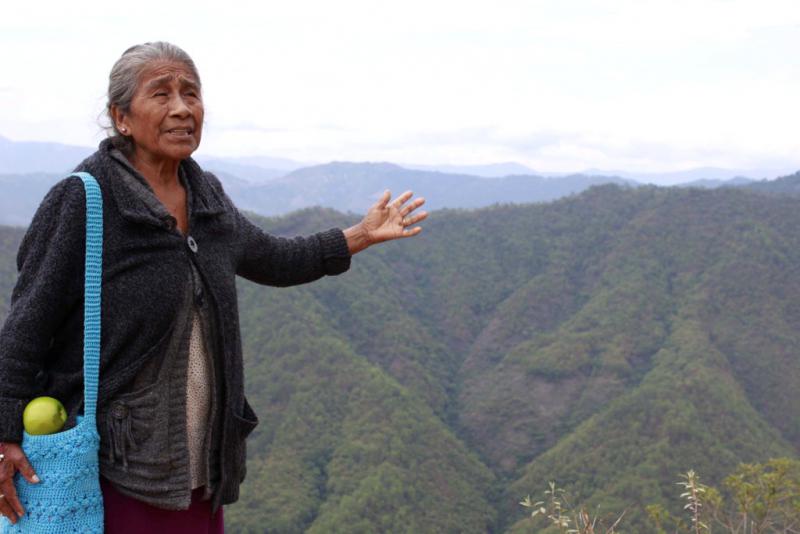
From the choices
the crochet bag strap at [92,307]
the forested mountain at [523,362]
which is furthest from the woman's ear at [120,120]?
the forested mountain at [523,362]

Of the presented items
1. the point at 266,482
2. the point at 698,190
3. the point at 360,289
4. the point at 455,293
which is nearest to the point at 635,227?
the point at 698,190

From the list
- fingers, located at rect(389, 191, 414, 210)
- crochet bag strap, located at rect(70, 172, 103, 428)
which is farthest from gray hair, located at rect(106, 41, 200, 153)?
fingers, located at rect(389, 191, 414, 210)

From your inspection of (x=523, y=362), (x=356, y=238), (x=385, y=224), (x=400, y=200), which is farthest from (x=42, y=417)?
(x=523, y=362)

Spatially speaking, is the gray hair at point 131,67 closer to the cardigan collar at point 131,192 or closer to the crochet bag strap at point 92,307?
the cardigan collar at point 131,192

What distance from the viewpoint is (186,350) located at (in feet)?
5.92

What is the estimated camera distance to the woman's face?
71.3 inches

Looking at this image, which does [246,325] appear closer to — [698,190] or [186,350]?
[698,190]

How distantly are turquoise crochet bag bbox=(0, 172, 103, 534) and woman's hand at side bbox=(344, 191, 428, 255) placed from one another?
0.89 metres

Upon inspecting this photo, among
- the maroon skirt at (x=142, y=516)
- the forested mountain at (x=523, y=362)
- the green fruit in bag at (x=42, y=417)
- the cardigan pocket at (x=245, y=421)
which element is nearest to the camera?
the green fruit in bag at (x=42, y=417)

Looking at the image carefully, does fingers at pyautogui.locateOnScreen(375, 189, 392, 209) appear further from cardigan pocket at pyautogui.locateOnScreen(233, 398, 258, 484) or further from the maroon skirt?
the maroon skirt

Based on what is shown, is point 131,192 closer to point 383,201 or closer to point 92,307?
point 92,307

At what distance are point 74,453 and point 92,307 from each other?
315 millimetres

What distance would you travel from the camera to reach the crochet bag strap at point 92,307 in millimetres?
1669

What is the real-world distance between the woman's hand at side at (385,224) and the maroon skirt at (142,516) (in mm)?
893
